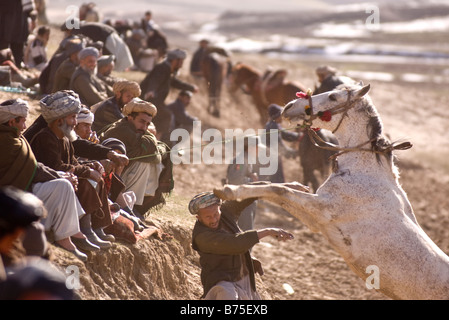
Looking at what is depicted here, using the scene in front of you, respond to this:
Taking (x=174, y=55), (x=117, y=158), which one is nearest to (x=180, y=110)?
(x=174, y=55)

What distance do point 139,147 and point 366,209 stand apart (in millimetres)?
3055

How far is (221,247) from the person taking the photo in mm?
7270

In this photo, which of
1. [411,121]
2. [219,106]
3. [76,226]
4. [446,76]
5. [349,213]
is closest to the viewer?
[76,226]

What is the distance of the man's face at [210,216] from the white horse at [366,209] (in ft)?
0.87

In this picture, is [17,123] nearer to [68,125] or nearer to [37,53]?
[68,125]

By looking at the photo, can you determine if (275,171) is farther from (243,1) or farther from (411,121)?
(243,1)

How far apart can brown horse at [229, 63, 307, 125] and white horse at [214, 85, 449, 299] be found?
7764 mm

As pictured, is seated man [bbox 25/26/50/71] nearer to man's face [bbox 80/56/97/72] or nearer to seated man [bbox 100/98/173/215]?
man's face [bbox 80/56/97/72]

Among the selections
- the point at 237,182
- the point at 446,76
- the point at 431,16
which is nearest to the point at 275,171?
the point at 237,182

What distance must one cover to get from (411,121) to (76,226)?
21381 mm

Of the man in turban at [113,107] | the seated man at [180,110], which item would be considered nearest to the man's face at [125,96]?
the man in turban at [113,107]

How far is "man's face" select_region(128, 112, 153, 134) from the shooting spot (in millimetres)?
9492

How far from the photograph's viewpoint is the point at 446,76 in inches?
1783

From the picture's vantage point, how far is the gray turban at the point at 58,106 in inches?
298
